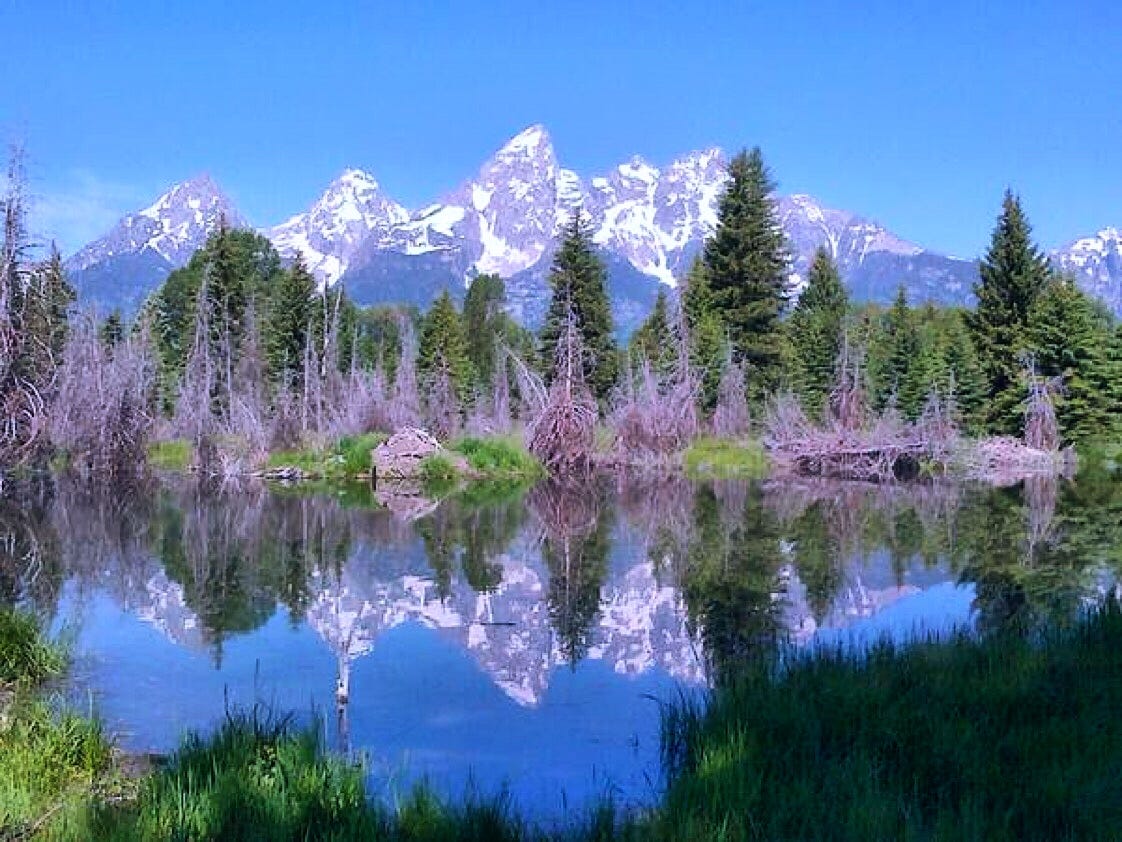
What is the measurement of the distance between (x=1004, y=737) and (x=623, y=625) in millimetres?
5175

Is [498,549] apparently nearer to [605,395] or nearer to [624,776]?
[624,776]

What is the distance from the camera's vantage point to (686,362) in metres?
33.6

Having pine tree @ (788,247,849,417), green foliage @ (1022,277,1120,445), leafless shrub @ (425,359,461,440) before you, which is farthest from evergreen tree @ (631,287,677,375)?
green foliage @ (1022,277,1120,445)

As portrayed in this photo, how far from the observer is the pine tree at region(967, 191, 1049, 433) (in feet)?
135

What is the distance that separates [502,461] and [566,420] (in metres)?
2.13

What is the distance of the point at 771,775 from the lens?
5168mm

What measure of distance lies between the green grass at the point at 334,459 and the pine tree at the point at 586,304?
912 cm

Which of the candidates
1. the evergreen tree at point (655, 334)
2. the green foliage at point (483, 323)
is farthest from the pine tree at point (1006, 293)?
the green foliage at point (483, 323)

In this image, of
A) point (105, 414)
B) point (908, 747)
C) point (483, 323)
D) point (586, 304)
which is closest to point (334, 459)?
point (105, 414)

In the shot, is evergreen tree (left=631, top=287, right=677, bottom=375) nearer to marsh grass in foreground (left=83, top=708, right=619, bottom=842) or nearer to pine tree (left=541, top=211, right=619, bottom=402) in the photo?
pine tree (left=541, top=211, right=619, bottom=402)

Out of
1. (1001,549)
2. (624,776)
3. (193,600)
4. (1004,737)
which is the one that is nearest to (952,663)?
(1004,737)

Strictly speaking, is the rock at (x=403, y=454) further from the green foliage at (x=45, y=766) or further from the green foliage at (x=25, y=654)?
the green foliage at (x=45, y=766)

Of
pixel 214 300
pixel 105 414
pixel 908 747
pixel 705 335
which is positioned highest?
pixel 214 300

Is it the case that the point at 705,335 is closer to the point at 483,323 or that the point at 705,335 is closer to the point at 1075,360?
the point at 1075,360
